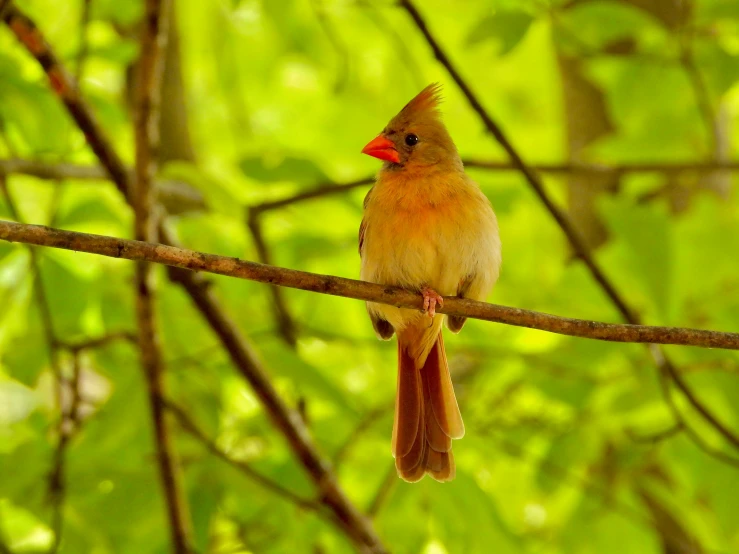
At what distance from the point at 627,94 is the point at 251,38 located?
226cm

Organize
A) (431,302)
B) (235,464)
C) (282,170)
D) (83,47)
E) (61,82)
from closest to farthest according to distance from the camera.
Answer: (431,302), (61,82), (235,464), (83,47), (282,170)

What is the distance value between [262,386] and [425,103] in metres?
1.26

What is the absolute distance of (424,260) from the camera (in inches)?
124

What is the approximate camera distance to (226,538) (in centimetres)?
372

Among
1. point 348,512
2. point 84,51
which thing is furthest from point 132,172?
point 348,512

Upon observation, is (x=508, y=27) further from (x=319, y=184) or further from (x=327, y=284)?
(x=327, y=284)

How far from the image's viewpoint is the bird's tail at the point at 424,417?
9.73 feet

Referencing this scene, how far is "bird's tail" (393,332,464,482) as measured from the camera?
2967mm

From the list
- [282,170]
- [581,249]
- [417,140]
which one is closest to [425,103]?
[417,140]

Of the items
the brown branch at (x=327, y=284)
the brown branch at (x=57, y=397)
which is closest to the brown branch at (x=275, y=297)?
the brown branch at (x=57, y=397)

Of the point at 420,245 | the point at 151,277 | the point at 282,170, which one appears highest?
the point at 282,170

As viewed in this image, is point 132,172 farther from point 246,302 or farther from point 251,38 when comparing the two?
point 251,38

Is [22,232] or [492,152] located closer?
[22,232]

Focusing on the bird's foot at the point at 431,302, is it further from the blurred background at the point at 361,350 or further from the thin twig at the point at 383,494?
the thin twig at the point at 383,494
